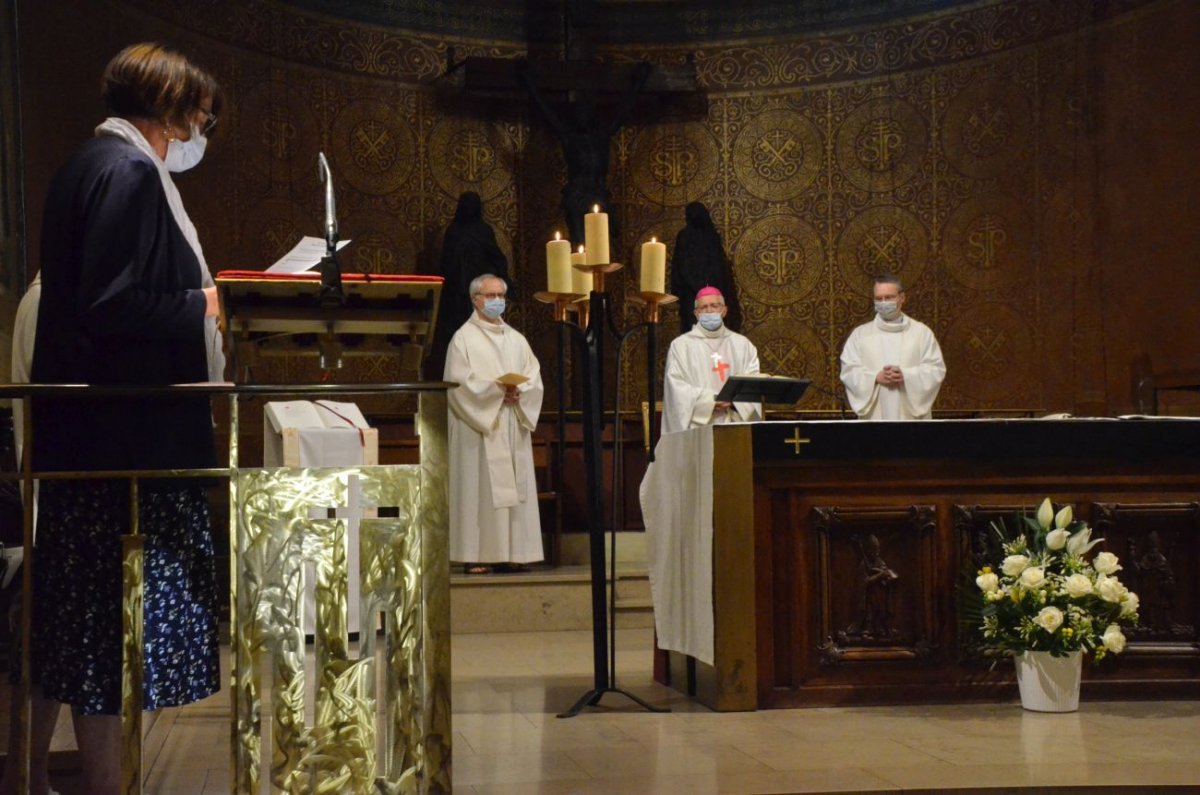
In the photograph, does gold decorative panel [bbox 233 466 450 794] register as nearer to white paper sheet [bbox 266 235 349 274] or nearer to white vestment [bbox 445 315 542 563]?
white paper sheet [bbox 266 235 349 274]

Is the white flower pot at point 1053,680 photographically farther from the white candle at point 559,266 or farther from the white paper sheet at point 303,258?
the white paper sheet at point 303,258

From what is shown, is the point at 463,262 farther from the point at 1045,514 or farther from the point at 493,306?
the point at 1045,514

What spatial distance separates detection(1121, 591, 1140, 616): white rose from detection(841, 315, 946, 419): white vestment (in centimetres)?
330

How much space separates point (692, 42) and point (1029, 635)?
293 inches

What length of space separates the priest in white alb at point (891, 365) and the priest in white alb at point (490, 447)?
6.58ft

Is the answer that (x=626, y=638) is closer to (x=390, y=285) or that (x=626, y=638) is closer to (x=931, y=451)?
(x=931, y=451)

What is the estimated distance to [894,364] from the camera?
8.24 m

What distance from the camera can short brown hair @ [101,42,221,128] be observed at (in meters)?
2.76

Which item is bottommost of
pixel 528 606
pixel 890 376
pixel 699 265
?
pixel 528 606

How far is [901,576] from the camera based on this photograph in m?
4.85

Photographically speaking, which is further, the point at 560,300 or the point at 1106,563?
the point at 560,300

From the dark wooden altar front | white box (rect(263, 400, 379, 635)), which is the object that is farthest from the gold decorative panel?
white box (rect(263, 400, 379, 635))

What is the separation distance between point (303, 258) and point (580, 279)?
2.25m

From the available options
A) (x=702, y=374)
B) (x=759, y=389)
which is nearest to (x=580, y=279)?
(x=759, y=389)
